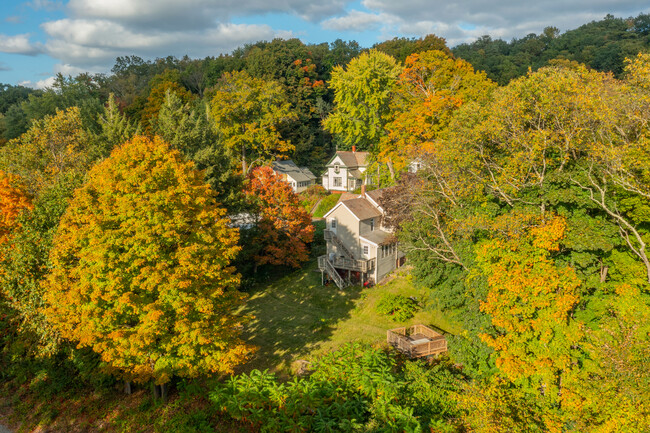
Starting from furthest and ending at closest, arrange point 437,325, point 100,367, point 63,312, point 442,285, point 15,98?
point 15,98 → point 437,325 → point 442,285 → point 100,367 → point 63,312

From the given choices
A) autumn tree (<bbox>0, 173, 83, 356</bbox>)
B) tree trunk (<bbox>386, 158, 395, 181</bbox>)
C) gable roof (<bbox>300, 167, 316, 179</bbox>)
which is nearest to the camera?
autumn tree (<bbox>0, 173, 83, 356</bbox>)

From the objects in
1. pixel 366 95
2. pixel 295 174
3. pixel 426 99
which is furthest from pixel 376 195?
pixel 295 174

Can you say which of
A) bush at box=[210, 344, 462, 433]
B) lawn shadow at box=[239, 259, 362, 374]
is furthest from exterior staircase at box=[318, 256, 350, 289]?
bush at box=[210, 344, 462, 433]

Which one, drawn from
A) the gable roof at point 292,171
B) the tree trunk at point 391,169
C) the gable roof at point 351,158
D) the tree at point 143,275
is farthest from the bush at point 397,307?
the gable roof at point 292,171

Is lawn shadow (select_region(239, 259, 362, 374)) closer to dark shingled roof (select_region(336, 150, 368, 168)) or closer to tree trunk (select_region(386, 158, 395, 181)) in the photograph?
tree trunk (select_region(386, 158, 395, 181))

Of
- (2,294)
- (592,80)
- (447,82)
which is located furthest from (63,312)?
(447,82)

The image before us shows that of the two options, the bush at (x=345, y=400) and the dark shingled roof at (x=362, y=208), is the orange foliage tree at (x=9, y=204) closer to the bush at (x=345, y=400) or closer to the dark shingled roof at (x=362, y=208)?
the bush at (x=345, y=400)

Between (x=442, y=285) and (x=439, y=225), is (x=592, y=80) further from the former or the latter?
(x=442, y=285)
